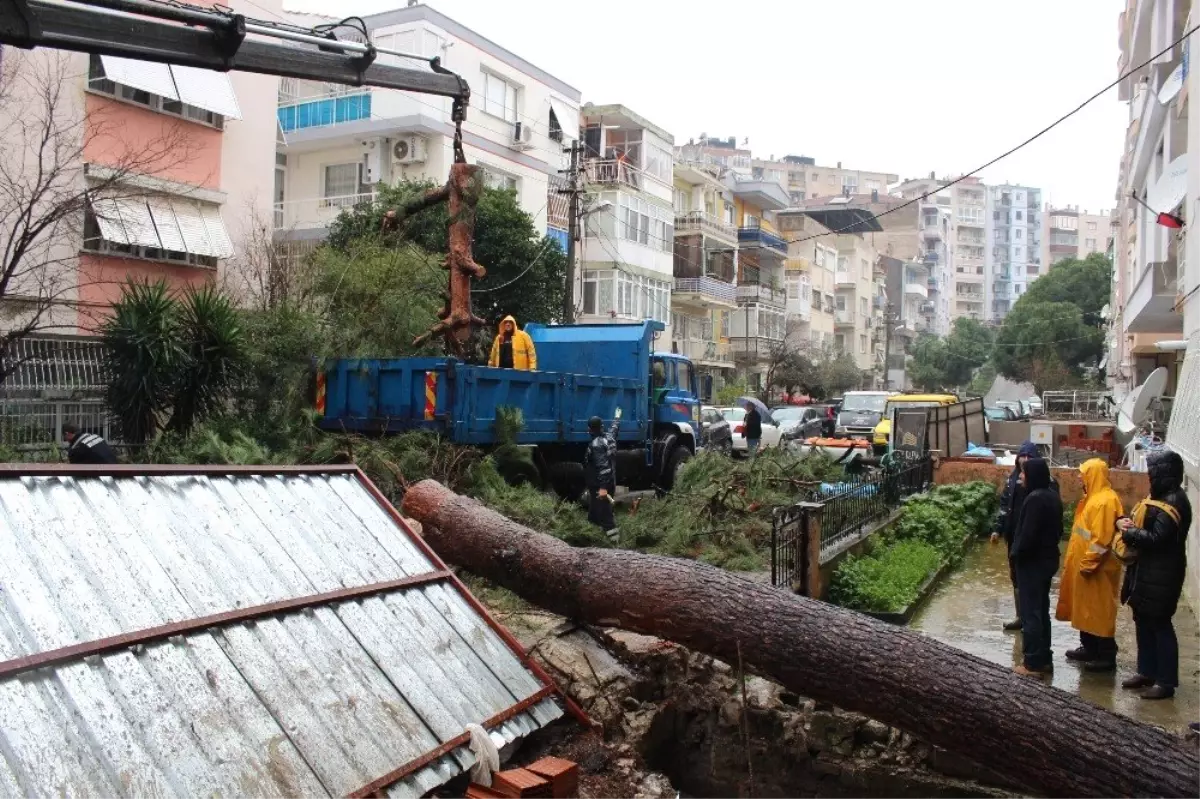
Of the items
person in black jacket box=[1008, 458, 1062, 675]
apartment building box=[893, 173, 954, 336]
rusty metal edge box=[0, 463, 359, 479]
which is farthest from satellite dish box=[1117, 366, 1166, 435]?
apartment building box=[893, 173, 954, 336]

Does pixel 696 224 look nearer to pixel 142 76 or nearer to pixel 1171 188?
pixel 142 76

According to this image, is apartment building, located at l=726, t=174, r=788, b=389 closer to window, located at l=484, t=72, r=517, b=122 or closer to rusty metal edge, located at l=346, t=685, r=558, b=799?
window, located at l=484, t=72, r=517, b=122

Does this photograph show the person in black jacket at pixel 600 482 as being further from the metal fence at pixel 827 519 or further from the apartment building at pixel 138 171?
the apartment building at pixel 138 171

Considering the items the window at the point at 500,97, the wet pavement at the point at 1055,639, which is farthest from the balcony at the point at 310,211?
the wet pavement at the point at 1055,639

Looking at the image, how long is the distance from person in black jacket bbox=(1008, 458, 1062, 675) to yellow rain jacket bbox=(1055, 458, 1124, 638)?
162 millimetres

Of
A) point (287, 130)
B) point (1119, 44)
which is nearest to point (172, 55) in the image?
point (287, 130)

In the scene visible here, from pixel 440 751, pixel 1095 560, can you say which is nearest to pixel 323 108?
pixel 1095 560

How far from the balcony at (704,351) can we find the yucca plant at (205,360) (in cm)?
2883

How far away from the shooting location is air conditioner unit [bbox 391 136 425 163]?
80.6ft

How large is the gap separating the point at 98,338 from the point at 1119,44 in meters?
33.0

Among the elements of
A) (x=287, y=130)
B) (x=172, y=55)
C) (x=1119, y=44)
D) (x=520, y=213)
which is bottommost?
(x=172, y=55)

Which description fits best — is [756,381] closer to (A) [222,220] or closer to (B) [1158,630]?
(A) [222,220]

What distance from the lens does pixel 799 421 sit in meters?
28.7

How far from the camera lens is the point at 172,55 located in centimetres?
734
